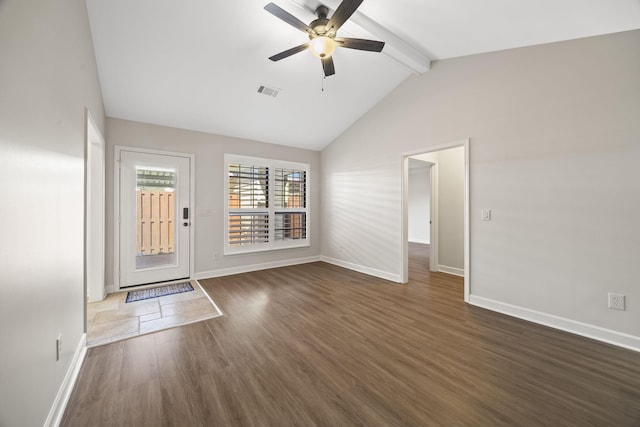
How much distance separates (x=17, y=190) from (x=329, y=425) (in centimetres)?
192

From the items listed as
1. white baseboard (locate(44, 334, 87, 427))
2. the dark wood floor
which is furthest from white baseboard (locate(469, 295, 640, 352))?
white baseboard (locate(44, 334, 87, 427))

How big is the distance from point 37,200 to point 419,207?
9.08 m

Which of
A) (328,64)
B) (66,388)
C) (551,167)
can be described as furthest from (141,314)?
(551,167)

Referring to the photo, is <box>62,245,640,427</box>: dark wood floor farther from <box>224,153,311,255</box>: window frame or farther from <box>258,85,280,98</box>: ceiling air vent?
<box>258,85,280,98</box>: ceiling air vent

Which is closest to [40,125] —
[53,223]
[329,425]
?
[53,223]

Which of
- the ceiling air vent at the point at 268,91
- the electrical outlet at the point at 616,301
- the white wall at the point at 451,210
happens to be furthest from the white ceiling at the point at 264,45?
the electrical outlet at the point at 616,301

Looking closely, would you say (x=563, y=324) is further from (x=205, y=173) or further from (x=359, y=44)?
(x=205, y=173)

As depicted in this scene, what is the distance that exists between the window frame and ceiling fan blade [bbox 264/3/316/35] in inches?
108

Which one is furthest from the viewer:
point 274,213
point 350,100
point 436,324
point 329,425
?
point 274,213

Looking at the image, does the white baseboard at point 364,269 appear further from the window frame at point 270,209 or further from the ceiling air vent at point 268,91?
the ceiling air vent at point 268,91

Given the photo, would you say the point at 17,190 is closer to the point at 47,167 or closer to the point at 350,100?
the point at 47,167

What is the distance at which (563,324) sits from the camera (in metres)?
2.51

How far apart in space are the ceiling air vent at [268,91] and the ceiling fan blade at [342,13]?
154cm

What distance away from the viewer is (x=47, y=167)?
1.39 m
